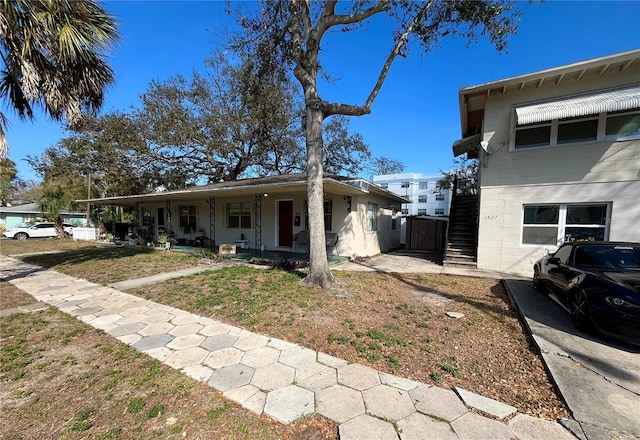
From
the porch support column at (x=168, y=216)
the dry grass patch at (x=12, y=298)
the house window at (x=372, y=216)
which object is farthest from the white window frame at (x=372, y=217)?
the porch support column at (x=168, y=216)

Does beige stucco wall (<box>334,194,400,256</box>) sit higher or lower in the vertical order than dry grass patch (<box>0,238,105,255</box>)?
higher

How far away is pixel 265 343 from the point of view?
140 inches

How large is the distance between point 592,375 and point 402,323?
2142 mm

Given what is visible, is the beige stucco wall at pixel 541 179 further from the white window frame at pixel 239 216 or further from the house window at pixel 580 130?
the white window frame at pixel 239 216

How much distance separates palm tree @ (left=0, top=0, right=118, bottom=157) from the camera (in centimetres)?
516

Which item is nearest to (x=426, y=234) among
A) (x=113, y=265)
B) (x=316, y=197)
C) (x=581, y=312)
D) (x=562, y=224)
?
(x=562, y=224)

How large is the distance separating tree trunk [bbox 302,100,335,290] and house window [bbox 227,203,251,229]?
7.43m

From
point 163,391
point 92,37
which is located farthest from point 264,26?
point 163,391

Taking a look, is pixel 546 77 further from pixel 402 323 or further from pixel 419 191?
pixel 419 191

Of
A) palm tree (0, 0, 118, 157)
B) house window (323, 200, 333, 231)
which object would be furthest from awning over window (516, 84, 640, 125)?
palm tree (0, 0, 118, 157)

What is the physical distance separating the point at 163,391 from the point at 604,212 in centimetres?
1077

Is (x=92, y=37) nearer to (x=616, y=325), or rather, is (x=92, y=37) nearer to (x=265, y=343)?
(x=265, y=343)

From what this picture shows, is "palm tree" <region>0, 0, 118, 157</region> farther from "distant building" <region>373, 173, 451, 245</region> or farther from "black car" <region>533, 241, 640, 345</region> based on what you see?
"distant building" <region>373, 173, 451, 245</region>

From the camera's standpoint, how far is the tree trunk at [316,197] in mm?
5914
